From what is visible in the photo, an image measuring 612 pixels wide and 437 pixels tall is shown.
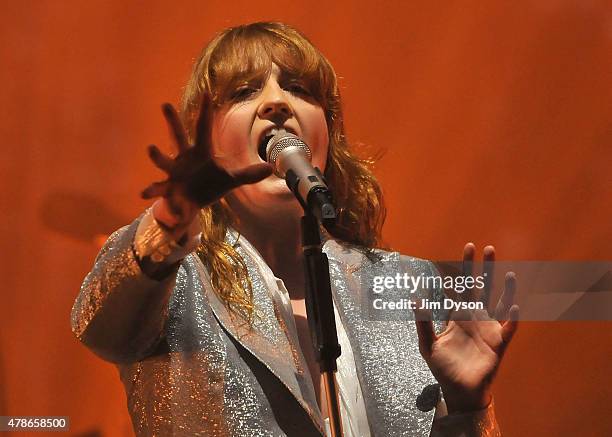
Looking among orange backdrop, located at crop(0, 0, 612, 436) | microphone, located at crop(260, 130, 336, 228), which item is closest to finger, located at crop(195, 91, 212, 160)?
microphone, located at crop(260, 130, 336, 228)

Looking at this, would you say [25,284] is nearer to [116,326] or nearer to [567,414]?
[116,326]

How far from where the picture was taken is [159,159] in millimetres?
1119

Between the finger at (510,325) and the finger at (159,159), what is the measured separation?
0.52m

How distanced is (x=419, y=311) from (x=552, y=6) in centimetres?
76

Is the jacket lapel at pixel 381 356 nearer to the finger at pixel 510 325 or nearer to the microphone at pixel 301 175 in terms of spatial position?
the finger at pixel 510 325

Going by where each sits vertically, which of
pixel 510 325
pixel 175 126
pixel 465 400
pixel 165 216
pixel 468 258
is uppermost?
pixel 175 126

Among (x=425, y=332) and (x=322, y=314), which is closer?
(x=322, y=314)

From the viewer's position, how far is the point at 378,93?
1.94 m

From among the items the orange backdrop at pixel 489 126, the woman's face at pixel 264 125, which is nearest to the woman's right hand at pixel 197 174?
A: the woman's face at pixel 264 125

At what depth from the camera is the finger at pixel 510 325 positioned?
1.41m

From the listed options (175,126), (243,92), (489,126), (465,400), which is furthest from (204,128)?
(489,126)

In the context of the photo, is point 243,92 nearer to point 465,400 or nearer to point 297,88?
point 297,88

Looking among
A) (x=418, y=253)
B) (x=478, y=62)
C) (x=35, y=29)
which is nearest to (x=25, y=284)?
(x=35, y=29)

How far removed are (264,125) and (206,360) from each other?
357 mm
